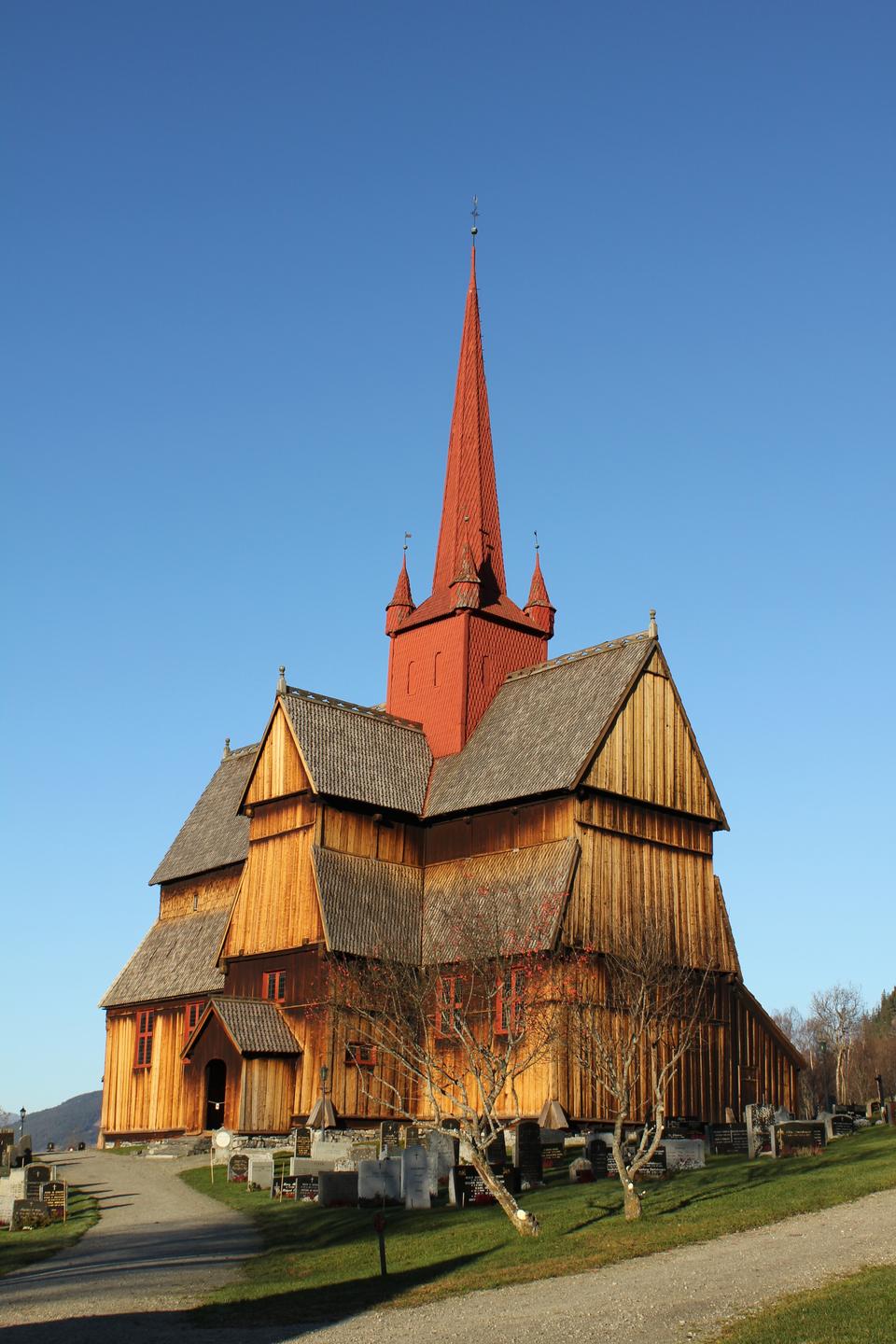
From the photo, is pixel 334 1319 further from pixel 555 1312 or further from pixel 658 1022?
pixel 658 1022

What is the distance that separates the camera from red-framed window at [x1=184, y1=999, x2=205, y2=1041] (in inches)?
2039

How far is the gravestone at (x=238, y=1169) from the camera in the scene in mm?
35219

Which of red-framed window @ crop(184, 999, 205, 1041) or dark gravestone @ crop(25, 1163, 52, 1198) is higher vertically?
red-framed window @ crop(184, 999, 205, 1041)

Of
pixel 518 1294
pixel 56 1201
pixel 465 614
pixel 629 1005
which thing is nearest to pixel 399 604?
pixel 465 614

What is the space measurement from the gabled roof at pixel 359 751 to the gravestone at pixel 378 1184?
18.3 meters

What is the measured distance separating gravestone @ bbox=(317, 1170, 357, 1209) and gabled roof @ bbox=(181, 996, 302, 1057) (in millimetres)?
14227

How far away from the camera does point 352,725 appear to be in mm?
50000

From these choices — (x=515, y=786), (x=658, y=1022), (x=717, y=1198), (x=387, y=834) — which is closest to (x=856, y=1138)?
(x=658, y=1022)

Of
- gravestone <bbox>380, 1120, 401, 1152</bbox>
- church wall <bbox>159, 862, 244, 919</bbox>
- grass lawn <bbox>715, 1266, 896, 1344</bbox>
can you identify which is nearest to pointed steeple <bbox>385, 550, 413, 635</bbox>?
church wall <bbox>159, 862, 244, 919</bbox>

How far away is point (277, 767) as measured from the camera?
160ft

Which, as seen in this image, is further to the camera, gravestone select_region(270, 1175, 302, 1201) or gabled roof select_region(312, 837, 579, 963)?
gabled roof select_region(312, 837, 579, 963)

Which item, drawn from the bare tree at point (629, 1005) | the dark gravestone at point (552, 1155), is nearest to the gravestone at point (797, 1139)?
the bare tree at point (629, 1005)

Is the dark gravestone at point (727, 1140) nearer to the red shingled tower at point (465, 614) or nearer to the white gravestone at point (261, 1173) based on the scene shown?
the white gravestone at point (261, 1173)

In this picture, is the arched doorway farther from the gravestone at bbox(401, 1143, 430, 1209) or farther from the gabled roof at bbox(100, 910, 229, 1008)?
the gravestone at bbox(401, 1143, 430, 1209)
